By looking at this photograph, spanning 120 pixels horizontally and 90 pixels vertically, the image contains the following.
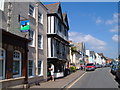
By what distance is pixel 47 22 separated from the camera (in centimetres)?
2044

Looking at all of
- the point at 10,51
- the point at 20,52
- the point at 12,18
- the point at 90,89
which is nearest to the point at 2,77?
the point at 10,51

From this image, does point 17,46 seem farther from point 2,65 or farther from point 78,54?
point 78,54

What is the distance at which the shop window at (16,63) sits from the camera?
40.1 feet

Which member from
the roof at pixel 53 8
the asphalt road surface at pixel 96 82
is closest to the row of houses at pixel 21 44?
the roof at pixel 53 8

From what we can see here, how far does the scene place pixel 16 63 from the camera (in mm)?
12570

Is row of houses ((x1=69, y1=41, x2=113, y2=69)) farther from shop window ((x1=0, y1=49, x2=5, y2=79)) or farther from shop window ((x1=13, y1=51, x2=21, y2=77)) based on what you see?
shop window ((x1=0, y1=49, x2=5, y2=79))

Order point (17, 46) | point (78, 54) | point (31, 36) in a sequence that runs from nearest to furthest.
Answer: point (17, 46)
point (31, 36)
point (78, 54)

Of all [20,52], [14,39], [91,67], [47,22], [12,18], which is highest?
[47,22]

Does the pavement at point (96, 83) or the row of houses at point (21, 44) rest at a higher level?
the row of houses at point (21, 44)

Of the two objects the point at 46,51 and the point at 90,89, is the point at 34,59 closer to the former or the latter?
the point at 46,51

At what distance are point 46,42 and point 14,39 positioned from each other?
7.85m

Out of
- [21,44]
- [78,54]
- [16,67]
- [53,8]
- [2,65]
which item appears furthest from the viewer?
[78,54]

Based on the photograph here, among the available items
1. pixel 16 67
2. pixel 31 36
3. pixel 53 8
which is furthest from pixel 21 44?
pixel 53 8

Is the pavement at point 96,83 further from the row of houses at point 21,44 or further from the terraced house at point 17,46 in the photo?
the terraced house at point 17,46
